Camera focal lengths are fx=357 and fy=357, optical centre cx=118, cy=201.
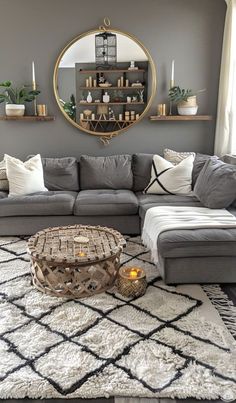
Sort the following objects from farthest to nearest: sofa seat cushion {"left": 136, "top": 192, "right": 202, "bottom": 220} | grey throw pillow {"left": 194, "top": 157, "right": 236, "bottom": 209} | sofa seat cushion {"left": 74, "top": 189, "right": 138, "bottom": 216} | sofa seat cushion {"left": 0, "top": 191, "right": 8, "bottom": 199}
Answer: sofa seat cushion {"left": 0, "top": 191, "right": 8, "bottom": 199} < sofa seat cushion {"left": 74, "top": 189, "right": 138, "bottom": 216} < sofa seat cushion {"left": 136, "top": 192, "right": 202, "bottom": 220} < grey throw pillow {"left": 194, "top": 157, "right": 236, "bottom": 209}

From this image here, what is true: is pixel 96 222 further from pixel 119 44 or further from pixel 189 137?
pixel 119 44

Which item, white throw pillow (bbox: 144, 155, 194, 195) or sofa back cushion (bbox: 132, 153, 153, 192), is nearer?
white throw pillow (bbox: 144, 155, 194, 195)

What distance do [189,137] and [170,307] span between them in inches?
106

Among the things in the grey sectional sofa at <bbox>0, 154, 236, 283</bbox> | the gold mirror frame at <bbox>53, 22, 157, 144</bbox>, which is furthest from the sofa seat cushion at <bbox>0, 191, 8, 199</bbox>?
the gold mirror frame at <bbox>53, 22, 157, 144</bbox>

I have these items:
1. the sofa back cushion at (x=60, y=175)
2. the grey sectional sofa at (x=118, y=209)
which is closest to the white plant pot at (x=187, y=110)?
the grey sectional sofa at (x=118, y=209)

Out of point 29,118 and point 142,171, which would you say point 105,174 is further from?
point 29,118

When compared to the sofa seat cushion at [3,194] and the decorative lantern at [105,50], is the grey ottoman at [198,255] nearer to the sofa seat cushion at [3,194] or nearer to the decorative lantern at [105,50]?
the sofa seat cushion at [3,194]

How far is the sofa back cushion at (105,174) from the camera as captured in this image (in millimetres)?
4098

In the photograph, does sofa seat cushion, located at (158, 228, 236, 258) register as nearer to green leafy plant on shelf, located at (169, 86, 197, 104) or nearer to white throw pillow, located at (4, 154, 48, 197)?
white throw pillow, located at (4, 154, 48, 197)

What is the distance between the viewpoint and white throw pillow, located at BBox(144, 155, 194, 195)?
380 centimetres

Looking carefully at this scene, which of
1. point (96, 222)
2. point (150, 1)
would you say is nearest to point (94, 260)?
point (96, 222)

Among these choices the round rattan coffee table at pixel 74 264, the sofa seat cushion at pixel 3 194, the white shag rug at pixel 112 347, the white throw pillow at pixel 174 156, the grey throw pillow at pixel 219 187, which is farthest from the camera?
the white throw pillow at pixel 174 156

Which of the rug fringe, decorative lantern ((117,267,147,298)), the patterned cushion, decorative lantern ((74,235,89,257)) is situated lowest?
the rug fringe

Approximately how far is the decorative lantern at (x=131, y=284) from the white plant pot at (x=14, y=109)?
264 cm
